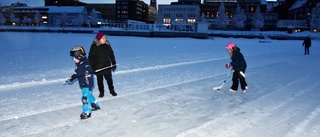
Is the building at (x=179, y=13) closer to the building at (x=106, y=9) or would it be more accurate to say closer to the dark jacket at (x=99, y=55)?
the building at (x=106, y=9)

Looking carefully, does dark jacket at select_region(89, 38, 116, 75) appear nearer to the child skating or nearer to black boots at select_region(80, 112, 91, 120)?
the child skating

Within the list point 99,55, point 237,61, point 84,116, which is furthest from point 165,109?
point 237,61

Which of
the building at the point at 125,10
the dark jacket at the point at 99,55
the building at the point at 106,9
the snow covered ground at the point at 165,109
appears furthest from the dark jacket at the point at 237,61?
the building at the point at 106,9

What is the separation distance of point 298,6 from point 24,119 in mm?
93427

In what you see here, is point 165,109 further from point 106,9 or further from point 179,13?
point 106,9

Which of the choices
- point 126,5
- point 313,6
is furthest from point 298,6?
point 126,5

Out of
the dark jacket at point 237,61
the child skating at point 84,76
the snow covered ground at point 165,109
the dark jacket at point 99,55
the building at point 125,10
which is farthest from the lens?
the building at point 125,10

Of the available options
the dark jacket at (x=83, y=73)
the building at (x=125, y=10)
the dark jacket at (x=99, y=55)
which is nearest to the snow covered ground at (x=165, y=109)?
the dark jacket at (x=83, y=73)

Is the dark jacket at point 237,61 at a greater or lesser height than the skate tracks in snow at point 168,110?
greater

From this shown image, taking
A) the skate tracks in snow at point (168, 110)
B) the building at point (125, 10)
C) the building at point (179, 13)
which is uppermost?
the building at point (125, 10)

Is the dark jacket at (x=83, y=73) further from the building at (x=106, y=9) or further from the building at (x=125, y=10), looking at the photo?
the building at (x=106, y=9)

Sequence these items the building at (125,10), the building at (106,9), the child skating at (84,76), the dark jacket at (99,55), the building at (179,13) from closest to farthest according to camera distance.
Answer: the child skating at (84,76) < the dark jacket at (99,55) < the building at (179,13) < the building at (125,10) < the building at (106,9)

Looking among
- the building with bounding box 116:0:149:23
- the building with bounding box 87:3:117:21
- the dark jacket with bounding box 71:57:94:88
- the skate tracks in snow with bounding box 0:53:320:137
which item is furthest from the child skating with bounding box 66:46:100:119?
the building with bounding box 87:3:117:21

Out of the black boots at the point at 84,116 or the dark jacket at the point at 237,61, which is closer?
the black boots at the point at 84,116
